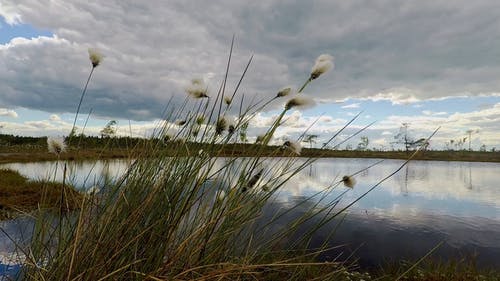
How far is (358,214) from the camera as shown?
13.8m

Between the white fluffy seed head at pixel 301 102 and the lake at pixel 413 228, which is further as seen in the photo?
the lake at pixel 413 228

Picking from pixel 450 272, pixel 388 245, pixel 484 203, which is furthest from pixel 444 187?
pixel 450 272

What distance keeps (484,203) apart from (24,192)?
24.3m

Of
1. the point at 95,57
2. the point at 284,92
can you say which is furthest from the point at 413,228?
the point at 95,57

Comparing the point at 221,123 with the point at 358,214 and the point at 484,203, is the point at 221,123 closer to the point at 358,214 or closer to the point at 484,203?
the point at 358,214

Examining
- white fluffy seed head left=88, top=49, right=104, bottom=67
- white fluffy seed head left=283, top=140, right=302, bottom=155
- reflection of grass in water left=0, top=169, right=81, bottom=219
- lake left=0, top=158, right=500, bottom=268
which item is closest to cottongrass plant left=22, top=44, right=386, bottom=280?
white fluffy seed head left=283, top=140, right=302, bottom=155

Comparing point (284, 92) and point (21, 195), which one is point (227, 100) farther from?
point (21, 195)

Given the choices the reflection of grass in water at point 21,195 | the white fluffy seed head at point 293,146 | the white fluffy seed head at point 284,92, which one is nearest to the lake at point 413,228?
the reflection of grass in water at point 21,195

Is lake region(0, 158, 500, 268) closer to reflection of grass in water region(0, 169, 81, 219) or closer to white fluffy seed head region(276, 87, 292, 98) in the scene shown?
reflection of grass in water region(0, 169, 81, 219)

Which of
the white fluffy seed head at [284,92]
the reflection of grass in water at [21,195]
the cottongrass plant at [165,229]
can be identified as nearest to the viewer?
the cottongrass plant at [165,229]

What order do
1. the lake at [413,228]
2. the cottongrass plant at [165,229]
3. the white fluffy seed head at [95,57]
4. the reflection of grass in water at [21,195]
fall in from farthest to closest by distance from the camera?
the reflection of grass in water at [21,195] < the lake at [413,228] < the white fluffy seed head at [95,57] < the cottongrass plant at [165,229]

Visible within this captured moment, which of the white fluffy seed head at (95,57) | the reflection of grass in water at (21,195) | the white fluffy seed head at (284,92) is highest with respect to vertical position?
the white fluffy seed head at (95,57)

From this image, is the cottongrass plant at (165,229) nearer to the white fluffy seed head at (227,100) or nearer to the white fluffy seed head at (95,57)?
the white fluffy seed head at (227,100)

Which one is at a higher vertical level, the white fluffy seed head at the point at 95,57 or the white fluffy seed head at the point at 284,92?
the white fluffy seed head at the point at 95,57
